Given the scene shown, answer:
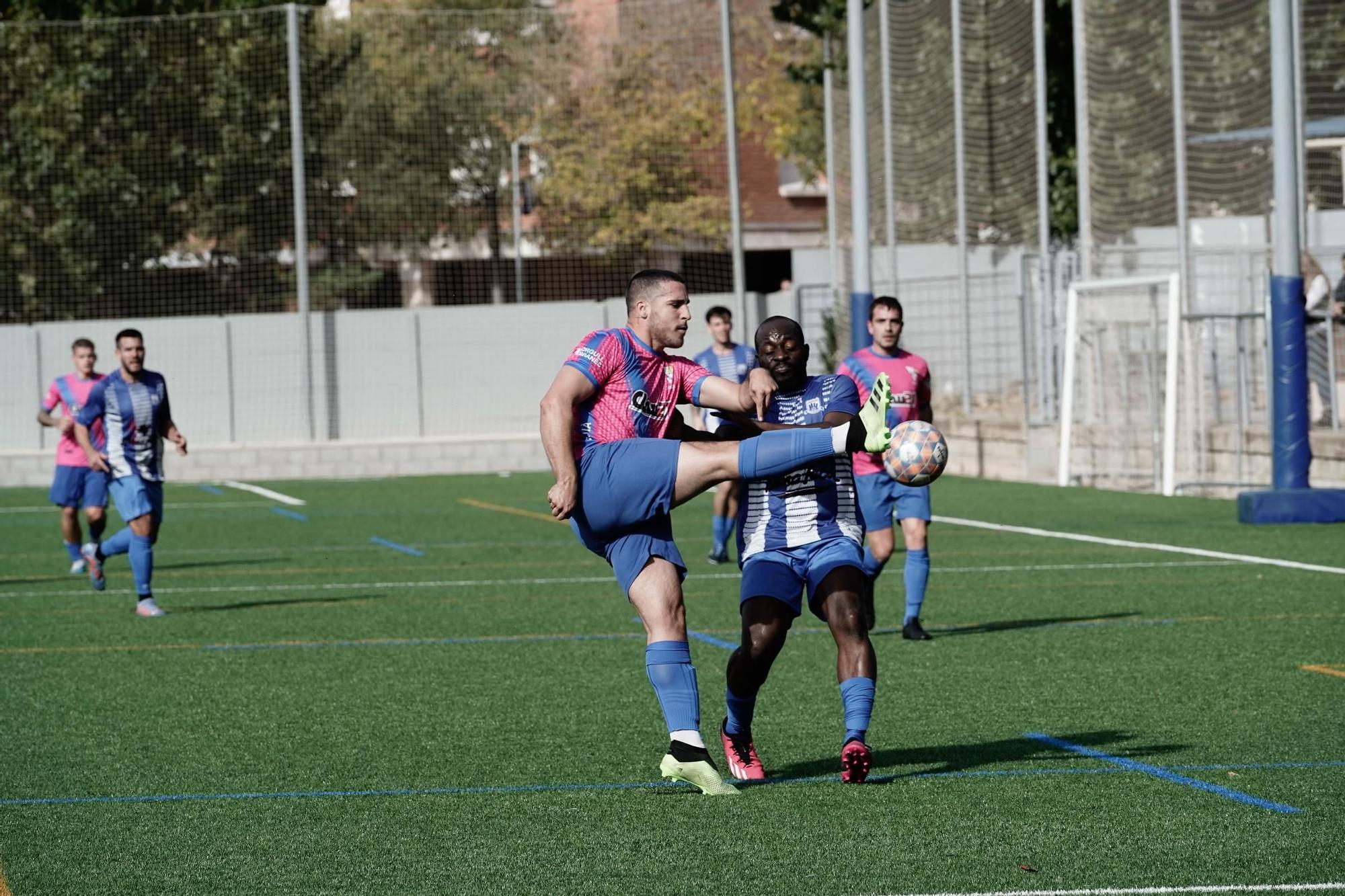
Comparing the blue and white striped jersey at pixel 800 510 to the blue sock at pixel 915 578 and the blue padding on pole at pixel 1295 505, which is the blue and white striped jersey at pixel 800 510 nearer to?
the blue sock at pixel 915 578

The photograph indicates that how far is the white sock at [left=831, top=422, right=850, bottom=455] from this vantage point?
267 inches

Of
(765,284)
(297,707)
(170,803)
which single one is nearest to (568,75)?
(765,284)

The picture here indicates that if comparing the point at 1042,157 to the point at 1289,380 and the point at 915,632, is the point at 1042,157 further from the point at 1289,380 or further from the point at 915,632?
the point at 915,632

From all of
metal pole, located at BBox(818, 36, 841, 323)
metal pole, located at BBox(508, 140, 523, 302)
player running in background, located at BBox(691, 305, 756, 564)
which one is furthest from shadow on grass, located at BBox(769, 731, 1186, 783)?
metal pole, located at BBox(508, 140, 523, 302)

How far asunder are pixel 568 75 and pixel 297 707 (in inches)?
1101


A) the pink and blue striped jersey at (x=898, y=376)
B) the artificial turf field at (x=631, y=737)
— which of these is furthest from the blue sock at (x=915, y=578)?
the pink and blue striped jersey at (x=898, y=376)

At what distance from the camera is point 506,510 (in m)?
24.4

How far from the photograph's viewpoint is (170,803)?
729 cm

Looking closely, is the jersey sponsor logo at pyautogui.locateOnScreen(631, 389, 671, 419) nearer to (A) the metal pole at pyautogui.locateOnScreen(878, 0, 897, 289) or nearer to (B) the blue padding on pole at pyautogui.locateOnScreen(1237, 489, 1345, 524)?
(B) the blue padding on pole at pyautogui.locateOnScreen(1237, 489, 1345, 524)

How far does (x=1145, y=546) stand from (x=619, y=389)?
10.8 m

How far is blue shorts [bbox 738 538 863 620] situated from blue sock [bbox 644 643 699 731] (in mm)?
482

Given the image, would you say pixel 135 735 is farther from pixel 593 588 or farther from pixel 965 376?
pixel 965 376

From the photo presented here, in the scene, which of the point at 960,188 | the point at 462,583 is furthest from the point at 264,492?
the point at 462,583

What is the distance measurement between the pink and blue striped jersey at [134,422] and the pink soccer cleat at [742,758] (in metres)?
7.27
